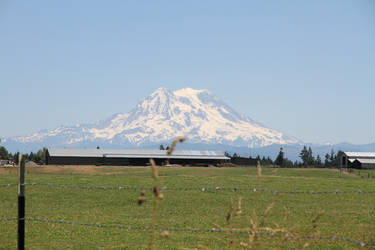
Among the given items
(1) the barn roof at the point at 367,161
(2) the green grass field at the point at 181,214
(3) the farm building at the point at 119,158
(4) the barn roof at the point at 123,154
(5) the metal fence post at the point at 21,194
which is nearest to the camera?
(5) the metal fence post at the point at 21,194

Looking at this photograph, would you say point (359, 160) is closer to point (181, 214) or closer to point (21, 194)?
point (181, 214)

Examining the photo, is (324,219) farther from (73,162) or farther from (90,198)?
(73,162)

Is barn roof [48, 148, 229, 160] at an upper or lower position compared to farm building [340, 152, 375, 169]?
upper

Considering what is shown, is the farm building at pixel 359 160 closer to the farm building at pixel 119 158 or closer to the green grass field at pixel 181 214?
the farm building at pixel 119 158

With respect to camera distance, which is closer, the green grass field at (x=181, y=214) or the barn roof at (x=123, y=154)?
the green grass field at (x=181, y=214)

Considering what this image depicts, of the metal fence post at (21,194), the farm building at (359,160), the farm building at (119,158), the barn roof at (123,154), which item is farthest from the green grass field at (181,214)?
the farm building at (359,160)

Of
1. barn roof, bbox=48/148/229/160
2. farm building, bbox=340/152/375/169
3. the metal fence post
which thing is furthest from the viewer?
farm building, bbox=340/152/375/169

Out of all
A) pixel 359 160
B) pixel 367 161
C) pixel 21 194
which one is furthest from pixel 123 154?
pixel 21 194

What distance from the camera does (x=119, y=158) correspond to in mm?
132375

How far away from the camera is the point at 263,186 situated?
137 ft

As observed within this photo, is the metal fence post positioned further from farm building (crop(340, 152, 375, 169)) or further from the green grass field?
farm building (crop(340, 152, 375, 169))

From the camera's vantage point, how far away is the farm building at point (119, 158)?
129 metres

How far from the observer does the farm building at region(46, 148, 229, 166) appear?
128625 millimetres

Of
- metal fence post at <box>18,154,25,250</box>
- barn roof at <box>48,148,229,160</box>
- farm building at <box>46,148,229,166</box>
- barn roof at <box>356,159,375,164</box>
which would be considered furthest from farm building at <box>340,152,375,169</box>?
metal fence post at <box>18,154,25,250</box>
